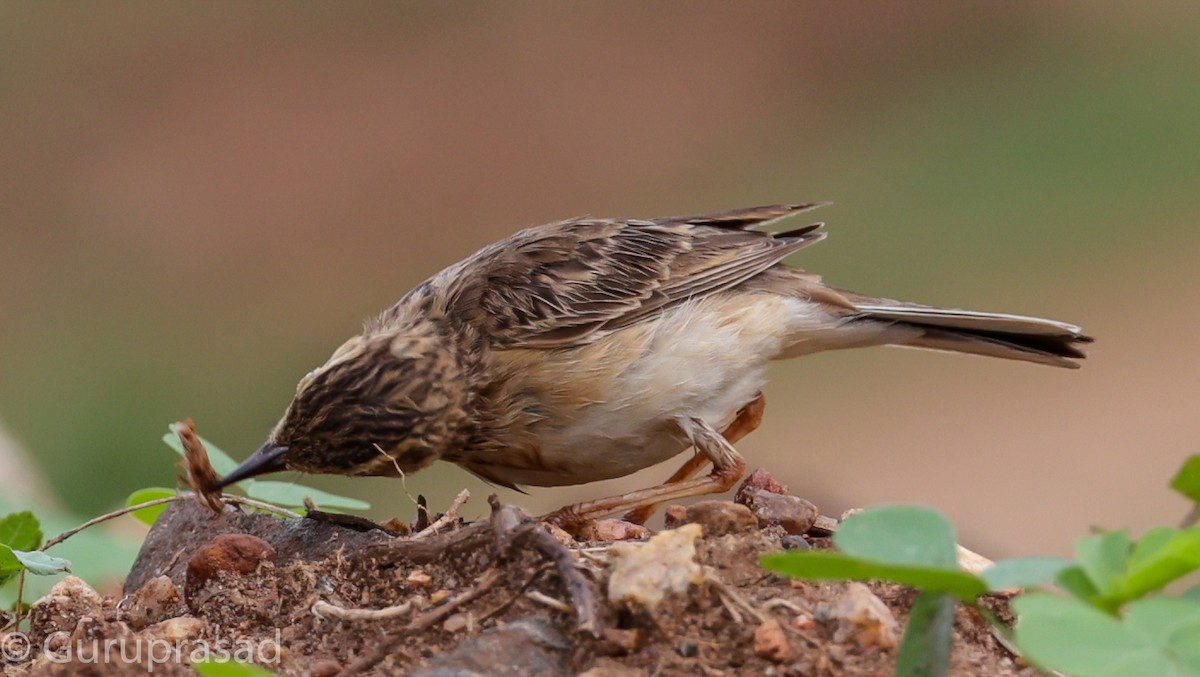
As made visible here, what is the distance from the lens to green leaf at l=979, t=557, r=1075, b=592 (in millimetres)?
2527

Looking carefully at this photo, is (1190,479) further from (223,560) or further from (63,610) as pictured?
(63,610)

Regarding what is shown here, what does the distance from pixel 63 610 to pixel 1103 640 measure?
2708 mm

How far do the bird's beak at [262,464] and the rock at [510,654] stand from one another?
1.84 meters

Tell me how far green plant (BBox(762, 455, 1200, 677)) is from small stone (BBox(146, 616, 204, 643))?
64.8 inches

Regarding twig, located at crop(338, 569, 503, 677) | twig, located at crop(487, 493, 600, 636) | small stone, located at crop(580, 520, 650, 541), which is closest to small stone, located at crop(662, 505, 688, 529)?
small stone, located at crop(580, 520, 650, 541)

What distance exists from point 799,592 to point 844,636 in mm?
269

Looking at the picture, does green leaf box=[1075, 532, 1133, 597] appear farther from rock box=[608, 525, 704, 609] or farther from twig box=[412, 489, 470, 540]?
twig box=[412, 489, 470, 540]

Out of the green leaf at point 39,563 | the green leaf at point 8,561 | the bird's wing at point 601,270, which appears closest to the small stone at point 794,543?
the bird's wing at point 601,270

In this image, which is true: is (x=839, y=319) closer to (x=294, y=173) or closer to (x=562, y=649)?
(x=562, y=649)

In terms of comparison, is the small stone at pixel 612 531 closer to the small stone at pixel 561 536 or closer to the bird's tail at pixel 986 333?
the small stone at pixel 561 536

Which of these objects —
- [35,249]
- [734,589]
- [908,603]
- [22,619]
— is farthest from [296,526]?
[35,249]

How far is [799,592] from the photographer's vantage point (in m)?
3.32

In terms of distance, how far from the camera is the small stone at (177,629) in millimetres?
3518

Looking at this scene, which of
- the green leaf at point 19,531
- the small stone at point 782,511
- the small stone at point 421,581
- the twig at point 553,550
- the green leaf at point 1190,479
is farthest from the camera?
the green leaf at point 19,531
